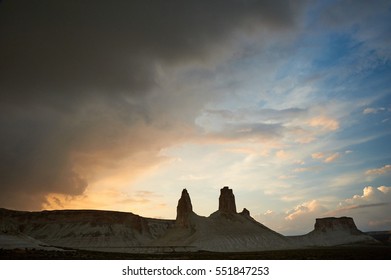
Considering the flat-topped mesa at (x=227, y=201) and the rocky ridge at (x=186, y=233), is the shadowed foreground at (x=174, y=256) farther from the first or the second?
the flat-topped mesa at (x=227, y=201)

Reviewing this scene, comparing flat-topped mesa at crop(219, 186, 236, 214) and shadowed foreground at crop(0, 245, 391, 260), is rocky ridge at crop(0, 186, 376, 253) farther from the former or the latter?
shadowed foreground at crop(0, 245, 391, 260)

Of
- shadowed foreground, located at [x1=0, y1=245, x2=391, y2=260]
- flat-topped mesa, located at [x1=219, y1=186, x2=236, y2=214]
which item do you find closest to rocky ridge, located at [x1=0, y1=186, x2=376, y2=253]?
flat-topped mesa, located at [x1=219, y1=186, x2=236, y2=214]

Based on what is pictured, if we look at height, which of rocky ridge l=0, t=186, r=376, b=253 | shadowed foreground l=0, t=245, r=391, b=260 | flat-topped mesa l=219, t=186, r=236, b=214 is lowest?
shadowed foreground l=0, t=245, r=391, b=260

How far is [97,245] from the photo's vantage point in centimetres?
18412

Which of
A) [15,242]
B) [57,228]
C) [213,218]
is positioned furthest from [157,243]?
[15,242]

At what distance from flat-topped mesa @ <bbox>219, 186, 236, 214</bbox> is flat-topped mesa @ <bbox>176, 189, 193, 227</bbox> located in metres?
14.5

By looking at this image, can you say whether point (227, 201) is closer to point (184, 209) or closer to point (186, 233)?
point (184, 209)

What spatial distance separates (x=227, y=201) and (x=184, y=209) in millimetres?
20647

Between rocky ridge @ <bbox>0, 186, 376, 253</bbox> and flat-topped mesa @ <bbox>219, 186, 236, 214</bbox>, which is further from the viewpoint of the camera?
flat-topped mesa @ <bbox>219, 186, 236, 214</bbox>

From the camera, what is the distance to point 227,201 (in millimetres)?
183000

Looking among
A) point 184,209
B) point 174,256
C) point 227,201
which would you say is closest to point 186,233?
point 184,209

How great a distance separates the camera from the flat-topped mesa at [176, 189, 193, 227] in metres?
Result: 175

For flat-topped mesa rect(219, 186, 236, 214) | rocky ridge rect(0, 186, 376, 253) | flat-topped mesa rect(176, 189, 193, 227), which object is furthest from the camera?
flat-topped mesa rect(219, 186, 236, 214)
